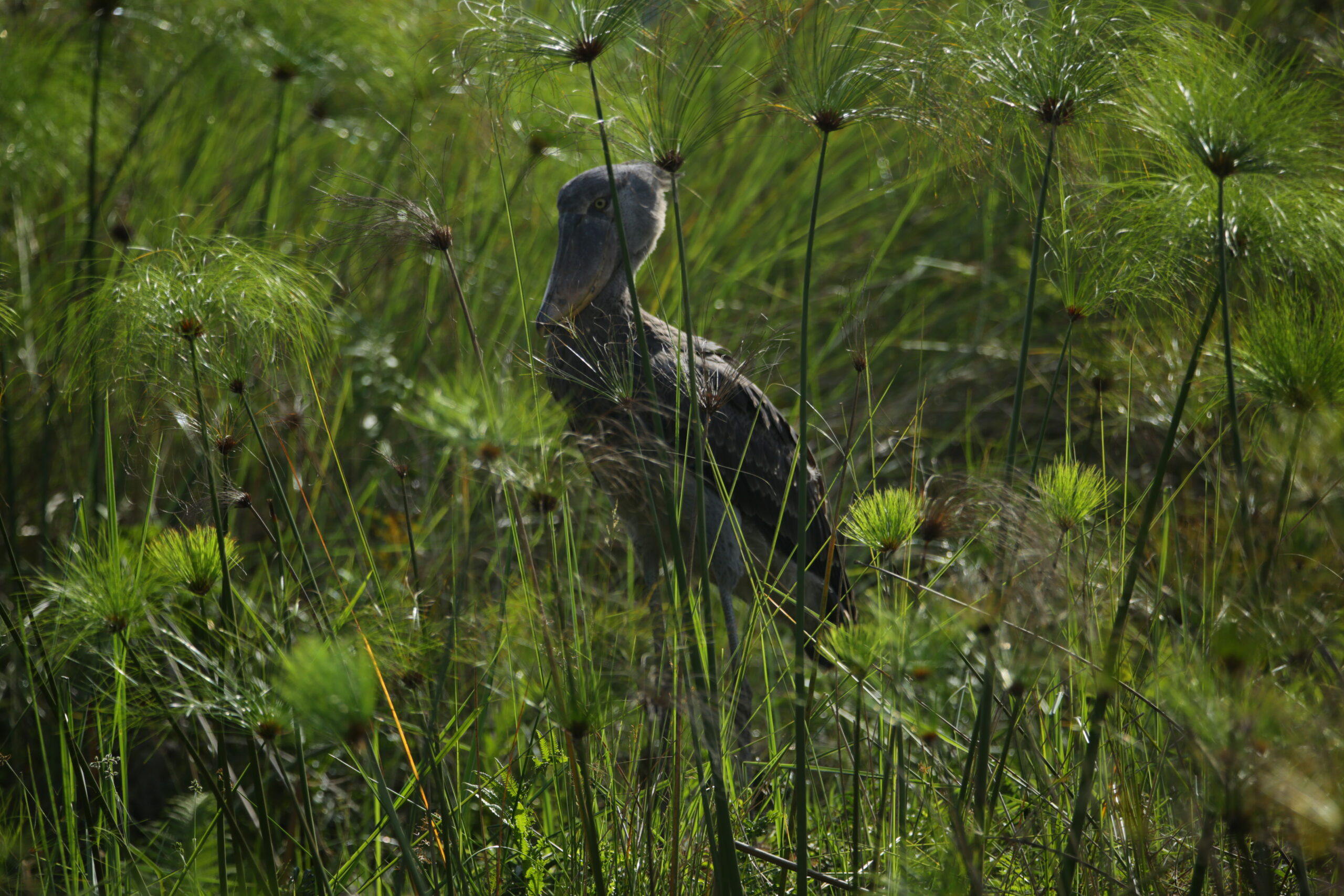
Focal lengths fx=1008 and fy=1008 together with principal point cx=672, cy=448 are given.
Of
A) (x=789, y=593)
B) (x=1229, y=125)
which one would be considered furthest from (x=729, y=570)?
(x=1229, y=125)

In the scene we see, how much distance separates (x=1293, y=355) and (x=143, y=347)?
1.65 m

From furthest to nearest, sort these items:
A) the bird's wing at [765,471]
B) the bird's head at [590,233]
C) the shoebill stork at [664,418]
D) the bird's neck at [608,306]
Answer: the bird's wing at [765,471] → the bird's neck at [608,306] → the bird's head at [590,233] → the shoebill stork at [664,418]

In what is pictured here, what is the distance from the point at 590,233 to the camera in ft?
Result: 8.23

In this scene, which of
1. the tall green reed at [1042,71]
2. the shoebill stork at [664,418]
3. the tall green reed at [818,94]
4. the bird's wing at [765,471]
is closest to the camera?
the tall green reed at [818,94]

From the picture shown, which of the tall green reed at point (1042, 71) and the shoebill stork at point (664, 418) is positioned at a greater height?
the tall green reed at point (1042, 71)

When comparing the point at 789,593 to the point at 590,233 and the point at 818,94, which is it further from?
the point at 590,233

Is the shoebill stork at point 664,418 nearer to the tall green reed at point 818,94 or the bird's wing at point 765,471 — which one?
the bird's wing at point 765,471

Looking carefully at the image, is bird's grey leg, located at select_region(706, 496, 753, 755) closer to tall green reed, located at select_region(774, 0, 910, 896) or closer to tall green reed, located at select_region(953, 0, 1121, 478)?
tall green reed, located at select_region(774, 0, 910, 896)

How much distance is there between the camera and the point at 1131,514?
164cm

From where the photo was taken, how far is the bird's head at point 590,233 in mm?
2500

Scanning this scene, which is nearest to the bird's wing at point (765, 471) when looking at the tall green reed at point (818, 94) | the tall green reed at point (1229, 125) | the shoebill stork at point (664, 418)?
the shoebill stork at point (664, 418)

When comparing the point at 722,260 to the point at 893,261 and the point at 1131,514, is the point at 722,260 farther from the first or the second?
the point at 1131,514

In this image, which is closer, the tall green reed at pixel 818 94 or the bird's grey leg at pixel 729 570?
the tall green reed at pixel 818 94

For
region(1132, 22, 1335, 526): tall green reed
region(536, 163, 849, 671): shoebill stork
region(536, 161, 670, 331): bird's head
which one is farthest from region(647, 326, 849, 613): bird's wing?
region(1132, 22, 1335, 526): tall green reed
